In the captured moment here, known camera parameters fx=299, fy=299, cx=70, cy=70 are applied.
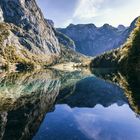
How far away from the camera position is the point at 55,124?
4206cm

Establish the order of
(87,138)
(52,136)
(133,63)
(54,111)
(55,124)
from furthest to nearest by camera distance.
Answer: (133,63), (54,111), (55,124), (52,136), (87,138)

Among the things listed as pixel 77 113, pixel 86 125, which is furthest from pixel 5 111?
pixel 86 125

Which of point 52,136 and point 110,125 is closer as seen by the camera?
point 52,136

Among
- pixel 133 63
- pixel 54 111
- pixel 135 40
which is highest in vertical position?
pixel 135 40

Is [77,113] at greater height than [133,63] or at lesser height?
lesser

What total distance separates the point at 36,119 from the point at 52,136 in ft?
33.2

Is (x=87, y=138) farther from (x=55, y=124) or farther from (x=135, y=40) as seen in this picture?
(x=135, y=40)

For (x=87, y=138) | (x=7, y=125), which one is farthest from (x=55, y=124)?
(x=87, y=138)

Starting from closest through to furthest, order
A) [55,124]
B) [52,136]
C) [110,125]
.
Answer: [52,136], [110,125], [55,124]

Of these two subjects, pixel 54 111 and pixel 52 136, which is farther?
pixel 54 111

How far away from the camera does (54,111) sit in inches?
2131

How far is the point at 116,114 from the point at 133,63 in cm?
7672

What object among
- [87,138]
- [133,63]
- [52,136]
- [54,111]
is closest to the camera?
[87,138]

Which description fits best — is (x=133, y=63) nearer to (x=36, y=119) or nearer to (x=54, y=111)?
(x=54, y=111)
